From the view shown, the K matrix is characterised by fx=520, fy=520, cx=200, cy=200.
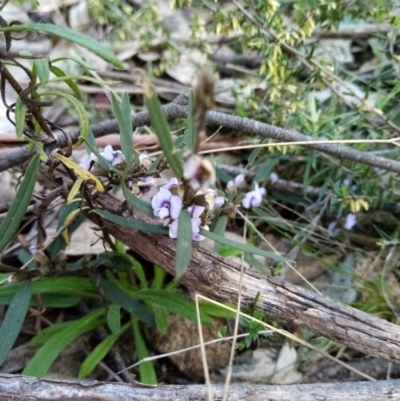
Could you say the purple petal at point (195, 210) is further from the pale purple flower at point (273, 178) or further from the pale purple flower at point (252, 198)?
the pale purple flower at point (273, 178)

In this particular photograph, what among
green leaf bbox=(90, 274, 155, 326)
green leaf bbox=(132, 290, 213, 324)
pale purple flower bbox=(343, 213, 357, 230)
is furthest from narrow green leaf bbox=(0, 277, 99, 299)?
pale purple flower bbox=(343, 213, 357, 230)

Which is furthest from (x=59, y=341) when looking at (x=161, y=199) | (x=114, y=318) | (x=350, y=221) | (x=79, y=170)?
(x=350, y=221)

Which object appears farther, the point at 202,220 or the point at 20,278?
the point at 20,278

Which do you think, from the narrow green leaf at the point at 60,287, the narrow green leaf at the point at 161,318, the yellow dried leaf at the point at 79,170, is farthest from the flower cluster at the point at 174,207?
the narrow green leaf at the point at 60,287

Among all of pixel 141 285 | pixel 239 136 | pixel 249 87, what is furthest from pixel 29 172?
pixel 249 87

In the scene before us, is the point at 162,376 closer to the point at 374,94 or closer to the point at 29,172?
the point at 29,172

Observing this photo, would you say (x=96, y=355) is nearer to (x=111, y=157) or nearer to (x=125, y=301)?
(x=125, y=301)
